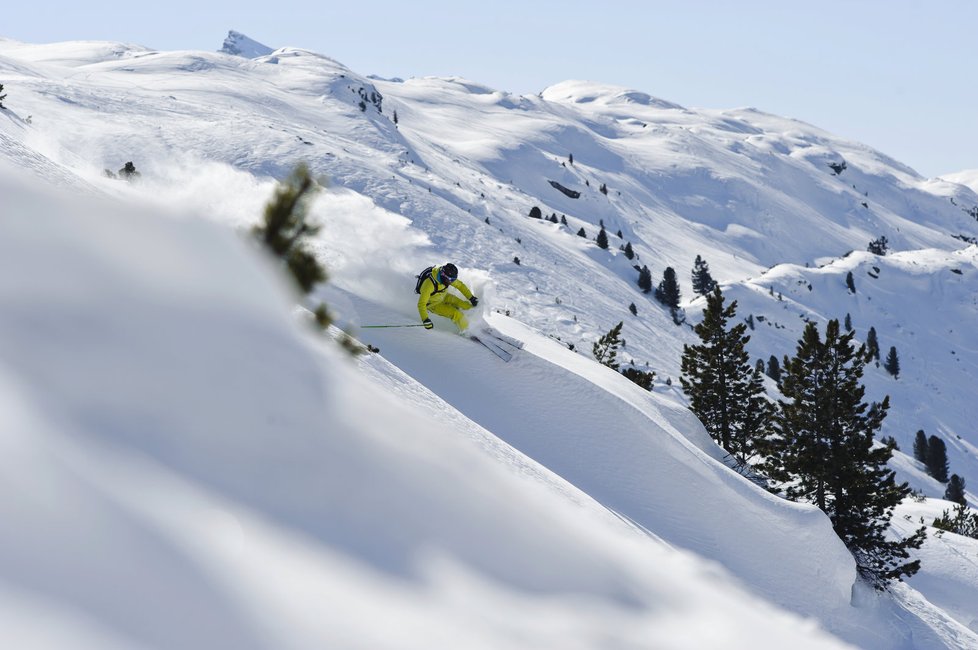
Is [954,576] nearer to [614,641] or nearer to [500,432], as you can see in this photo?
[500,432]

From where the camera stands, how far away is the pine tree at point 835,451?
20.0 m

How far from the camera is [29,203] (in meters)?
3.81

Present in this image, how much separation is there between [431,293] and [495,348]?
177 cm

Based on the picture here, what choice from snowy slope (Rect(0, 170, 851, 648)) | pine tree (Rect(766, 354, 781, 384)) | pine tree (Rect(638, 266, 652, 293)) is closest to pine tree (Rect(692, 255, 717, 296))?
pine tree (Rect(766, 354, 781, 384))

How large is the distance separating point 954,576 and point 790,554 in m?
10.6

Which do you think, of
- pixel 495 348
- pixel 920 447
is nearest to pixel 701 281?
pixel 920 447

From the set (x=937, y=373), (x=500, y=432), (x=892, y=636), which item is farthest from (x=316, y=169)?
(x=937, y=373)

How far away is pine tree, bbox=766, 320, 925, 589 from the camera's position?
19953 mm

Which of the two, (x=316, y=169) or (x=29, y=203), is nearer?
(x=29, y=203)

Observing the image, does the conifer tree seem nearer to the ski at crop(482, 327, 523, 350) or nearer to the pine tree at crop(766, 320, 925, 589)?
the ski at crop(482, 327, 523, 350)

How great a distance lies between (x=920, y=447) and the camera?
55.1 meters

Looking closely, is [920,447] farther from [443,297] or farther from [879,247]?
[879,247]

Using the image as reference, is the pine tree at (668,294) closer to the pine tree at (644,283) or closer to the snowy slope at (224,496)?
the pine tree at (644,283)

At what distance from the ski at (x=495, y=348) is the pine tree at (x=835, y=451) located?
30.9 feet
